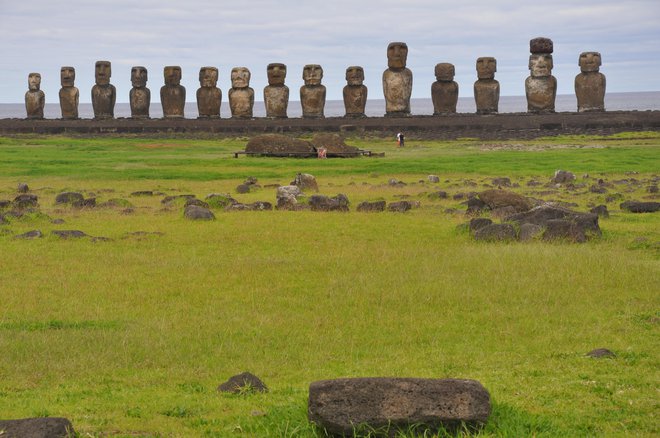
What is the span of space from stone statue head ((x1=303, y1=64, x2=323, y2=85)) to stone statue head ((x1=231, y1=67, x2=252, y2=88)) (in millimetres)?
2885

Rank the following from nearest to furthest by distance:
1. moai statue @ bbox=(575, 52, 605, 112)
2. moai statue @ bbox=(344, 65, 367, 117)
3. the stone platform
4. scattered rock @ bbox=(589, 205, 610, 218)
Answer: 1. scattered rock @ bbox=(589, 205, 610, 218)
2. the stone platform
3. moai statue @ bbox=(575, 52, 605, 112)
4. moai statue @ bbox=(344, 65, 367, 117)

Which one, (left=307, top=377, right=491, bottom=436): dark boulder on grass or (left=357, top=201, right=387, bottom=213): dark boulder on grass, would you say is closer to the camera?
(left=307, top=377, right=491, bottom=436): dark boulder on grass

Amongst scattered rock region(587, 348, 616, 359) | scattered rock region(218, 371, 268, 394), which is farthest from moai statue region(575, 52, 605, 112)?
scattered rock region(218, 371, 268, 394)

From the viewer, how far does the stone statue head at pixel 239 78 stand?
151 feet

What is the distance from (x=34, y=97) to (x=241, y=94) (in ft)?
34.3

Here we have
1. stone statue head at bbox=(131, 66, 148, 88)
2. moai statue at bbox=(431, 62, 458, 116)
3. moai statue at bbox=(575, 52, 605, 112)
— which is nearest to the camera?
moai statue at bbox=(575, 52, 605, 112)

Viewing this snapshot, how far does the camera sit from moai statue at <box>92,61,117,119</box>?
47438 mm

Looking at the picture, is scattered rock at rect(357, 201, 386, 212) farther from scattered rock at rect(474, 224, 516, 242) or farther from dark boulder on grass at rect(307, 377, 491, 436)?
dark boulder on grass at rect(307, 377, 491, 436)

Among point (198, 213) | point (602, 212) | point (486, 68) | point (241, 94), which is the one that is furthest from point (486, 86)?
point (198, 213)

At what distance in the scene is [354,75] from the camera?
146 ft

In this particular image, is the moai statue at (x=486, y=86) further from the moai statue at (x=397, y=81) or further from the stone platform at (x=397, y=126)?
the moai statue at (x=397, y=81)

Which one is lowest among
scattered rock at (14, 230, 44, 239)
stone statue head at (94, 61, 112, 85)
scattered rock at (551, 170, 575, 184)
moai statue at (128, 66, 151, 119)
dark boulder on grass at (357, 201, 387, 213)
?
scattered rock at (14, 230, 44, 239)

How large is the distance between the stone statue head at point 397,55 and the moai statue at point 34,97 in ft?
54.9

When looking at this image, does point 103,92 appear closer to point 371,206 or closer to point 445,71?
point 445,71
